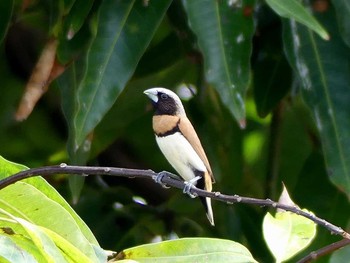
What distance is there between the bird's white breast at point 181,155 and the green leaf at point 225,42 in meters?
0.24

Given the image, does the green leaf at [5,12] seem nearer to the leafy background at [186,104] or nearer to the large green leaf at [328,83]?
the leafy background at [186,104]

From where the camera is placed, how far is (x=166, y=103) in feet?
7.75

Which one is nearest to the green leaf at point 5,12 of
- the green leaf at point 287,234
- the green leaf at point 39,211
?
the green leaf at point 39,211

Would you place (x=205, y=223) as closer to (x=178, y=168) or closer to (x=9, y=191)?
(x=178, y=168)

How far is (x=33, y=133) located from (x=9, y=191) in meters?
1.61

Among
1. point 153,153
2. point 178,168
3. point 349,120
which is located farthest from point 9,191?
point 153,153

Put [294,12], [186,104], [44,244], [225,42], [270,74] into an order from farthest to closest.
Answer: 1. [186,104]
2. [270,74]
3. [225,42]
4. [294,12]
5. [44,244]

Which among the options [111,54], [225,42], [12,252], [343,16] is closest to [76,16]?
[111,54]

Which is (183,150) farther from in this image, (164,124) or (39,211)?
(39,211)

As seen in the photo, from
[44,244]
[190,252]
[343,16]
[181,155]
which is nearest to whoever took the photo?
[44,244]

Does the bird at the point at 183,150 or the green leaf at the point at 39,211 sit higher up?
the green leaf at the point at 39,211

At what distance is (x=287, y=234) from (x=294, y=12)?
655 mm

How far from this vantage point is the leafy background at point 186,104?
8.31 ft

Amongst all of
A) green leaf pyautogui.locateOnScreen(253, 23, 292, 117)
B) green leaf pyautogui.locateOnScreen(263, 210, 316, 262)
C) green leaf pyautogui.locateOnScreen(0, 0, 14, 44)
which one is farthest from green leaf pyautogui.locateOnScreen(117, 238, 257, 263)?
green leaf pyautogui.locateOnScreen(253, 23, 292, 117)
